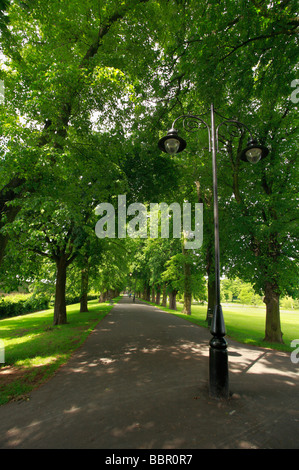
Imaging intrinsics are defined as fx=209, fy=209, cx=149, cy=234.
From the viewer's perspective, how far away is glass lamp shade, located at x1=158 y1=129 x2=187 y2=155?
15.8 ft

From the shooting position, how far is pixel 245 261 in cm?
1038

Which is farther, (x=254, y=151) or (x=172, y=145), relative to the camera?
(x=254, y=151)

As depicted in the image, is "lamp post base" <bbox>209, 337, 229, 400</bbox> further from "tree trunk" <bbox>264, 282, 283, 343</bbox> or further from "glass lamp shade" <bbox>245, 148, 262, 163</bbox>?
"tree trunk" <bbox>264, 282, 283, 343</bbox>

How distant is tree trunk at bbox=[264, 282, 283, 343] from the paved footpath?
3370mm

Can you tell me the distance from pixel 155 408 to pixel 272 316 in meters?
8.42

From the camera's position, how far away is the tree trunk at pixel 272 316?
31.4 feet

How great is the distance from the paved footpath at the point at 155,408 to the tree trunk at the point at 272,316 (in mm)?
3370

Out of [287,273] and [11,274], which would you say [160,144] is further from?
[287,273]

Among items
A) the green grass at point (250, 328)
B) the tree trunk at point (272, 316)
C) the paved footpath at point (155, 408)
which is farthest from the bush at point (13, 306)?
the tree trunk at point (272, 316)

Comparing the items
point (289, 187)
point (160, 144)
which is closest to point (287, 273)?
point (289, 187)

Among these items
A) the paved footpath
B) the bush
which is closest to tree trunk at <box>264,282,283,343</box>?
the paved footpath

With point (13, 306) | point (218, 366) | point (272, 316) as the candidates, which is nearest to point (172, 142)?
point (218, 366)

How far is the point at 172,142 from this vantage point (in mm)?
4930

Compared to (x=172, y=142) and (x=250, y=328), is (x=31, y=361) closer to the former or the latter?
(x=172, y=142)
